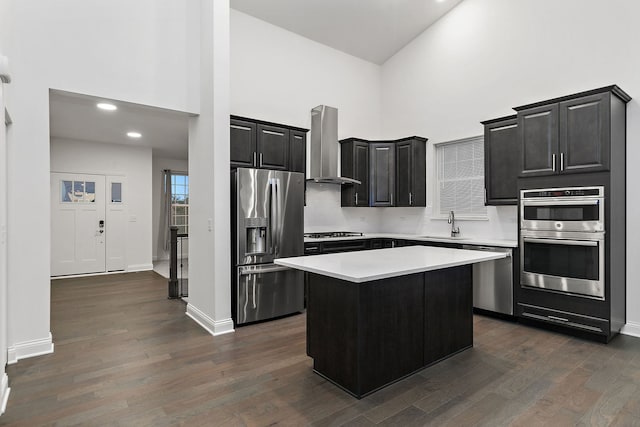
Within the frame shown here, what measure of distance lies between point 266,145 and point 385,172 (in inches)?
84.5

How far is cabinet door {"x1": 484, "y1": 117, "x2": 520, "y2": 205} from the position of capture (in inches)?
162

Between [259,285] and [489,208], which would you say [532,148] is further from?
[259,285]

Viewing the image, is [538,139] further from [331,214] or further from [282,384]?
[282,384]

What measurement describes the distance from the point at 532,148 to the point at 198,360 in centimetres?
390

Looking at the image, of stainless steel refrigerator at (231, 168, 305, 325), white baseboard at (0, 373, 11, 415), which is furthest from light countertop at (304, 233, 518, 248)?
white baseboard at (0, 373, 11, 415)

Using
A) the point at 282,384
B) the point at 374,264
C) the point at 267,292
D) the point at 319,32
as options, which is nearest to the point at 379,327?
the point at 374,264

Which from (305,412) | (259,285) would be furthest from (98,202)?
(305,412)

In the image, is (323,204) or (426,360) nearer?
(426,360)

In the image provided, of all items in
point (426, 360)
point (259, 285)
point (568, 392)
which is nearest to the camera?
point (568, 392)

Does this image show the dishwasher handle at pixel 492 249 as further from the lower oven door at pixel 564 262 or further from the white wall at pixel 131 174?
the white wall at pixel 131 174

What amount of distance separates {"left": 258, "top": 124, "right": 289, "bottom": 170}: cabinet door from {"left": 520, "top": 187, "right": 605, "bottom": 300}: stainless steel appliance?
289 centimetres

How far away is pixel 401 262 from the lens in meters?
2.50

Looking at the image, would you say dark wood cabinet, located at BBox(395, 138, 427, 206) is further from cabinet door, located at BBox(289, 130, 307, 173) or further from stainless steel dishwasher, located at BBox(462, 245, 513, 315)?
cabinet door, located at BBox(289, 130, 307, 173)

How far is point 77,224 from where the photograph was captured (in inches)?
264
